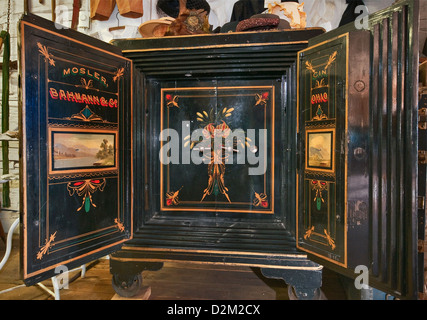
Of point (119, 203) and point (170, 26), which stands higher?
point (170, 26)

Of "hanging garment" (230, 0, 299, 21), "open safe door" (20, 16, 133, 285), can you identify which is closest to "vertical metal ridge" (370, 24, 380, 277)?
"hanging garment" (230, 0, 299, 21)

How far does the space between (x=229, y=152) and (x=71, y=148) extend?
1.05 m

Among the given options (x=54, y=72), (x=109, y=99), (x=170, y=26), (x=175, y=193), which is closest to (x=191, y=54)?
(x=170, y=26)

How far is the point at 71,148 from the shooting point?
1545 mm

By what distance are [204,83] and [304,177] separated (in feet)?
3.29

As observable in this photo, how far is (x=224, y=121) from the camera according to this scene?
1.91m

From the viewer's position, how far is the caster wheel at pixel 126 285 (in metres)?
1.89

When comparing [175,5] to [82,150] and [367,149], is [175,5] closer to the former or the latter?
[82,150]

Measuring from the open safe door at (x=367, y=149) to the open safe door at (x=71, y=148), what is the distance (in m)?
1.32

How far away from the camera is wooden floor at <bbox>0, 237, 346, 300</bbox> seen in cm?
199

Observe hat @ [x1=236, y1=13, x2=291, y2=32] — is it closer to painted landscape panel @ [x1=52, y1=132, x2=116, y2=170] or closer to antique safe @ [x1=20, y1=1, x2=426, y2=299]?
antique safe @ [x1=20, y1=1, x2=426, y2=299]

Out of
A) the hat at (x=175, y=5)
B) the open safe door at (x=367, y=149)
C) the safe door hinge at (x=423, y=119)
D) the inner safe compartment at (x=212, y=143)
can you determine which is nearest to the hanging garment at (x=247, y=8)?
the hat at (x=175, y=5)

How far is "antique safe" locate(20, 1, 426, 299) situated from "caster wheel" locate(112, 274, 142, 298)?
0.02 meters

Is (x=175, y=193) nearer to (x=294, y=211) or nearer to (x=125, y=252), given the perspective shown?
(x=125, y=252)
